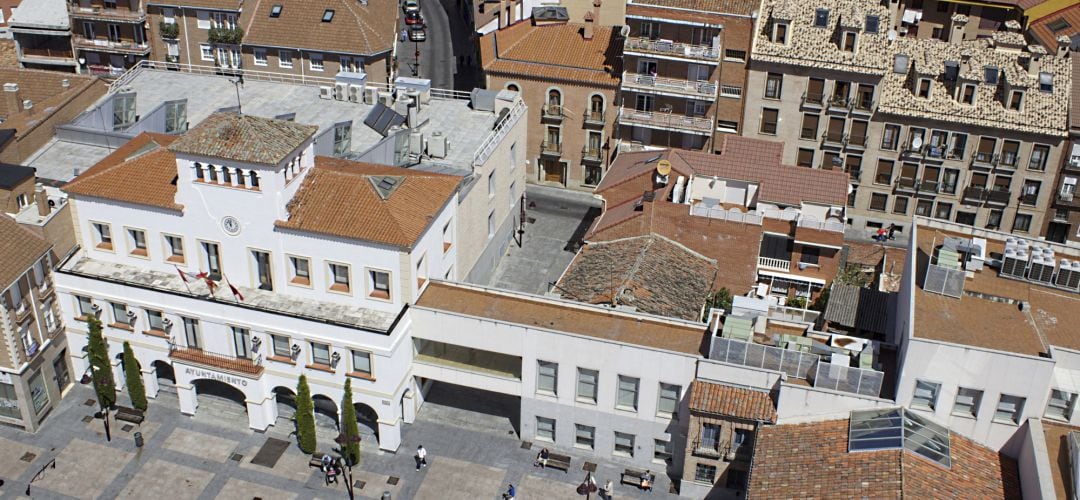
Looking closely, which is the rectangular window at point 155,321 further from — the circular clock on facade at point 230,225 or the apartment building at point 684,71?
the apartment building at point 684,71

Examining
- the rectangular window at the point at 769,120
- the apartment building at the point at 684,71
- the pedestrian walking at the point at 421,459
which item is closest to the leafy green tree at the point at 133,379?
the pedestrian walking at the point at 421,459

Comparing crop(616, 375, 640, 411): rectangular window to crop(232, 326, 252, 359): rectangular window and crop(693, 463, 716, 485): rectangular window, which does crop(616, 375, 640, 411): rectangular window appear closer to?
crop(693, 463, 716, 485): rectangular window

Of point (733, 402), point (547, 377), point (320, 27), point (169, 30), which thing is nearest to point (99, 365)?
point (547, 377)

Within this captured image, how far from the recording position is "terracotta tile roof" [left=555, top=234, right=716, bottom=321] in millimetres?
66000

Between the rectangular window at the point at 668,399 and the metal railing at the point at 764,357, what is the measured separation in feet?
12.3

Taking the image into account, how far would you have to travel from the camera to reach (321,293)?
64.1m

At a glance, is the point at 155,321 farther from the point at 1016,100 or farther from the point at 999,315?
the point at 1016,100

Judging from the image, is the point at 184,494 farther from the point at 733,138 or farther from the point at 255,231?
the point at 733,138

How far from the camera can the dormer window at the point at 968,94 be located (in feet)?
283

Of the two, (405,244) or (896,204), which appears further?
(896,204)

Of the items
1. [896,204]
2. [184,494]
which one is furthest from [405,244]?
[896,204]

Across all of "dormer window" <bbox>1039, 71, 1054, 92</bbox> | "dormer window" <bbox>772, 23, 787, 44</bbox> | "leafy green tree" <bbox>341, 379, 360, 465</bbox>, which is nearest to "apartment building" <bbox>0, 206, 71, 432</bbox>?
"leafy green tree" <bbox>341, 379, 360, 465</bbox>

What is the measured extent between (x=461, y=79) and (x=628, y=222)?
4632 centimetres

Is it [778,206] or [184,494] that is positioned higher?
[778,206]
